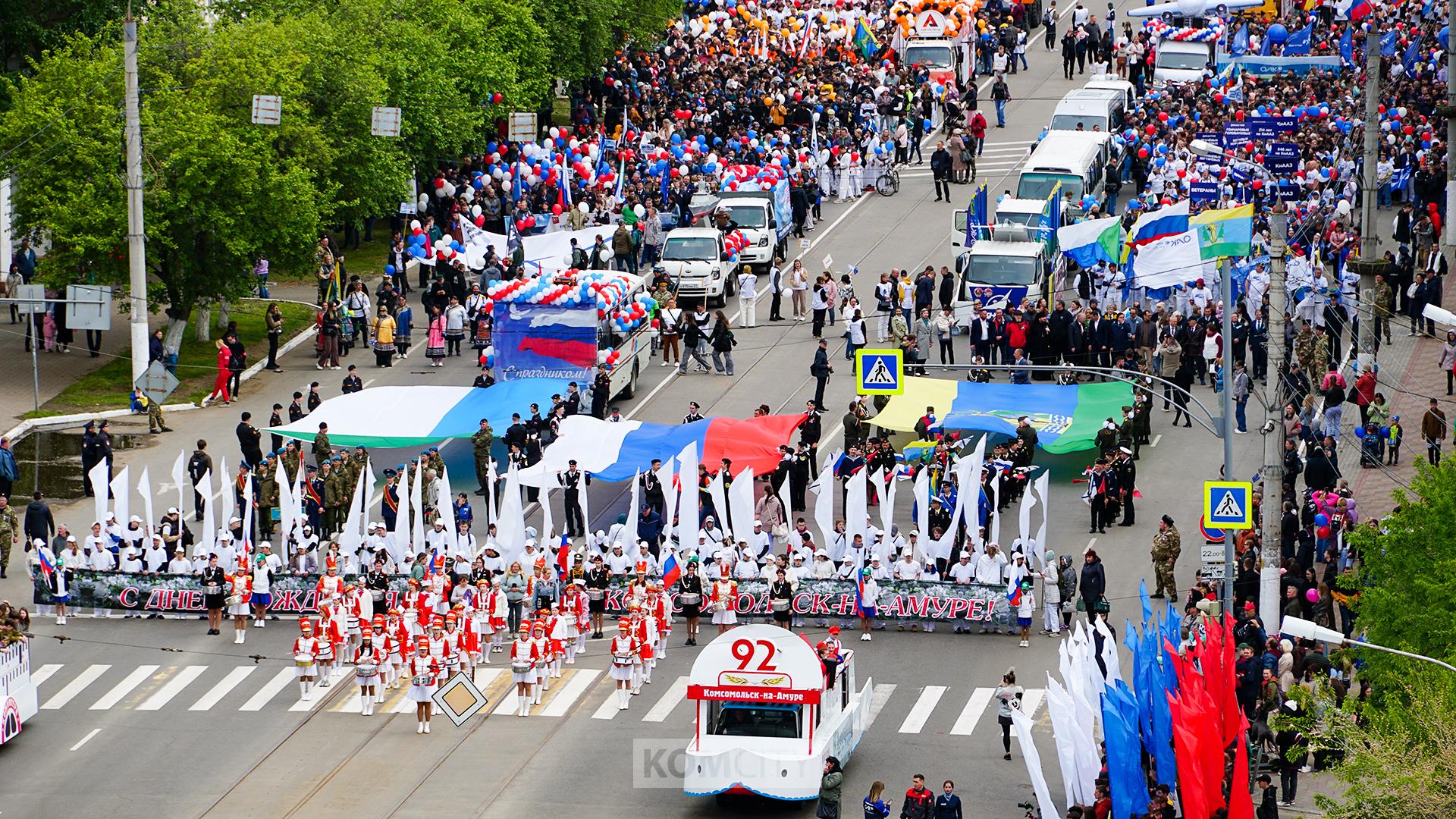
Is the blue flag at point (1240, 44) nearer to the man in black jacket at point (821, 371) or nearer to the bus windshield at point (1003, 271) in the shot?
the bus windshield at point (1003, 271)

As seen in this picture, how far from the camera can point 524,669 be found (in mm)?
35812

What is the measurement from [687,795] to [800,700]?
7.01 feet

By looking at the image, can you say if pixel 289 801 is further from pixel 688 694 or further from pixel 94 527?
pixel 94 527

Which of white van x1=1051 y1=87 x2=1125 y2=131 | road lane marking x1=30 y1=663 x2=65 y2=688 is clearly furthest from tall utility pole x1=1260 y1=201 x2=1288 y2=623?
white van x1=1051 y1=87 x2=1125 y2=131

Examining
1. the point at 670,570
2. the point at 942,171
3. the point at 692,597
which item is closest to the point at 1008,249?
the point at 942,171

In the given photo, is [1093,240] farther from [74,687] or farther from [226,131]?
[74,687]

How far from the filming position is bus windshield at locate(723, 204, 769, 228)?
5800 centimetres

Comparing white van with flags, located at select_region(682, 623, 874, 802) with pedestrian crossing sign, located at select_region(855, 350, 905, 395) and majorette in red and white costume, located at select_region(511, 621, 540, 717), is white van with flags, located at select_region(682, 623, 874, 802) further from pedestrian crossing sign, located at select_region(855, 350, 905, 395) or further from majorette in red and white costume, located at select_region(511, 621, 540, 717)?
pedestrian crossing sign, located at select_region(855, 350, 905, 395)

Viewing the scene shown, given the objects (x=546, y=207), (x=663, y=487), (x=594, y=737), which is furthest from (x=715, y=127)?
(x=594, y=737)

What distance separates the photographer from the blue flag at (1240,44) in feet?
234

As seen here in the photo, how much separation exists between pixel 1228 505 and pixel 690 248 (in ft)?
72.8

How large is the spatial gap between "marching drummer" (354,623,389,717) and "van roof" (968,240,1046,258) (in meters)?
21.1

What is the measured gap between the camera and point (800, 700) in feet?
A: 102

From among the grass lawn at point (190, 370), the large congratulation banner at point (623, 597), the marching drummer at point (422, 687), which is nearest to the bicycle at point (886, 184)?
the grass lawn at point (190, 370)
